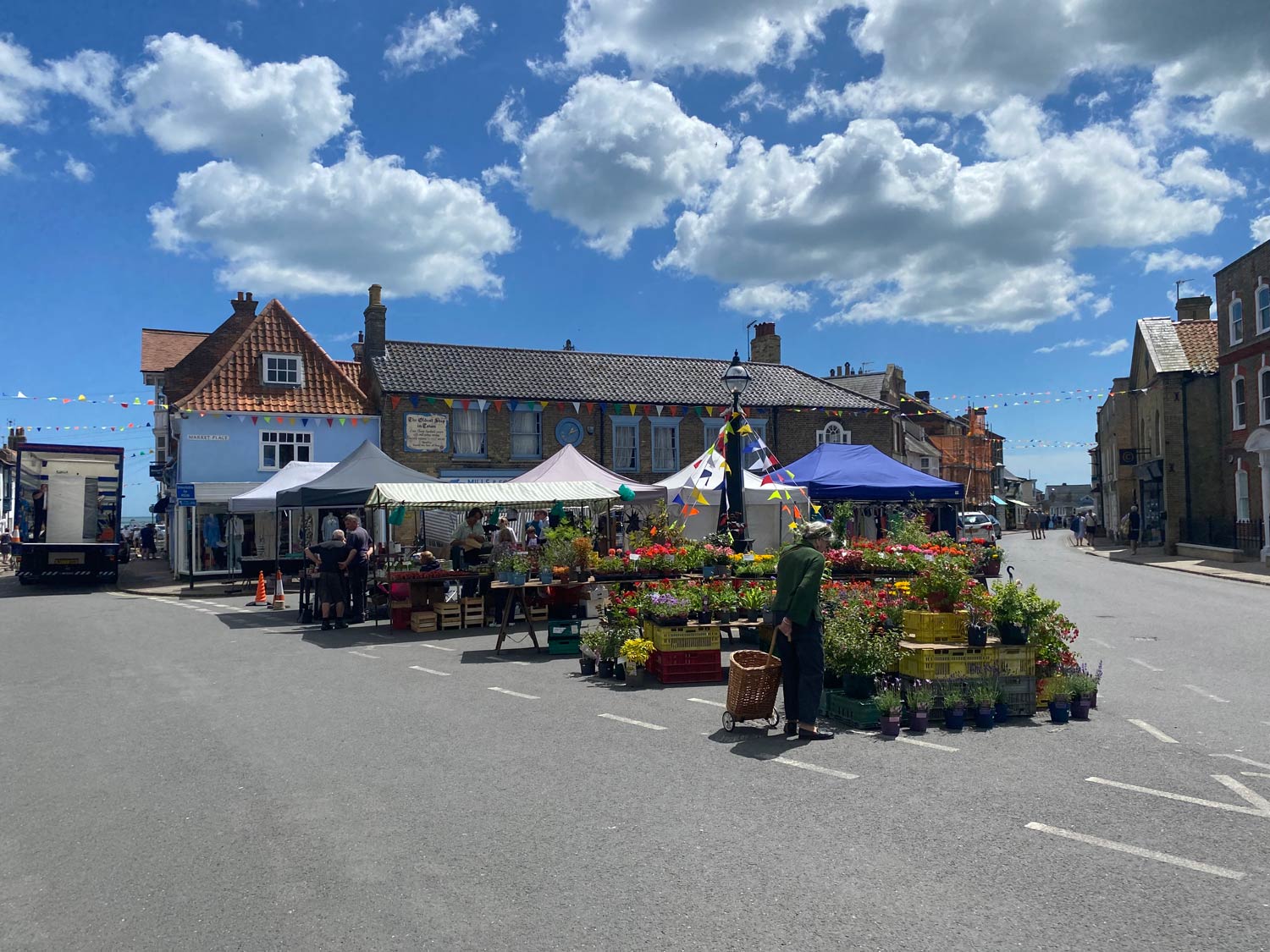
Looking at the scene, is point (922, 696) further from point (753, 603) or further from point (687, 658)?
point (753, 603)

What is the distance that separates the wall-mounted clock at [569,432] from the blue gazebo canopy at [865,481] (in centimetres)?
1070

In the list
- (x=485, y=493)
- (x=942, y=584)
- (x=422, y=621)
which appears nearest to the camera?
(x=942, y=584)

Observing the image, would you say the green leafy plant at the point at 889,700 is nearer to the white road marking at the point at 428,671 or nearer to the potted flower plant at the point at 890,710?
the potted flower plant at the point at 890,710

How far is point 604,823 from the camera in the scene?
18.3 feet

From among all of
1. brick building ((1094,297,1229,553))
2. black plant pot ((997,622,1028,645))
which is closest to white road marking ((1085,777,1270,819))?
black plant pot ((997,622,1028,645))

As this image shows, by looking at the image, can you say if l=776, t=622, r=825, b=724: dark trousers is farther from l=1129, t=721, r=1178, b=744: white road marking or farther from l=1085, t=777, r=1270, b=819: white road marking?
l=1129, t=721, r=1178, b=744: white road marking

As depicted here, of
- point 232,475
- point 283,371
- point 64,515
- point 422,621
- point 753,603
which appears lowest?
point 422,621

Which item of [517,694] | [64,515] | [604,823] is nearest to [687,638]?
[517,694]

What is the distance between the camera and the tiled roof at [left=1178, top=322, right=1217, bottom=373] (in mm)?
35750

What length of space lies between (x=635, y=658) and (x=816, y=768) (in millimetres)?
3662

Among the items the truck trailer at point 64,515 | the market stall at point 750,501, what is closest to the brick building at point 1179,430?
the market stall at point 750,501

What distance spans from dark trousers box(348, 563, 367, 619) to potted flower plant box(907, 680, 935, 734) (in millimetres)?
10808

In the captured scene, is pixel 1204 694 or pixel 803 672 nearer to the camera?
pixel 803 672

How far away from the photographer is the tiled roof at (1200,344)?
35750 mm
